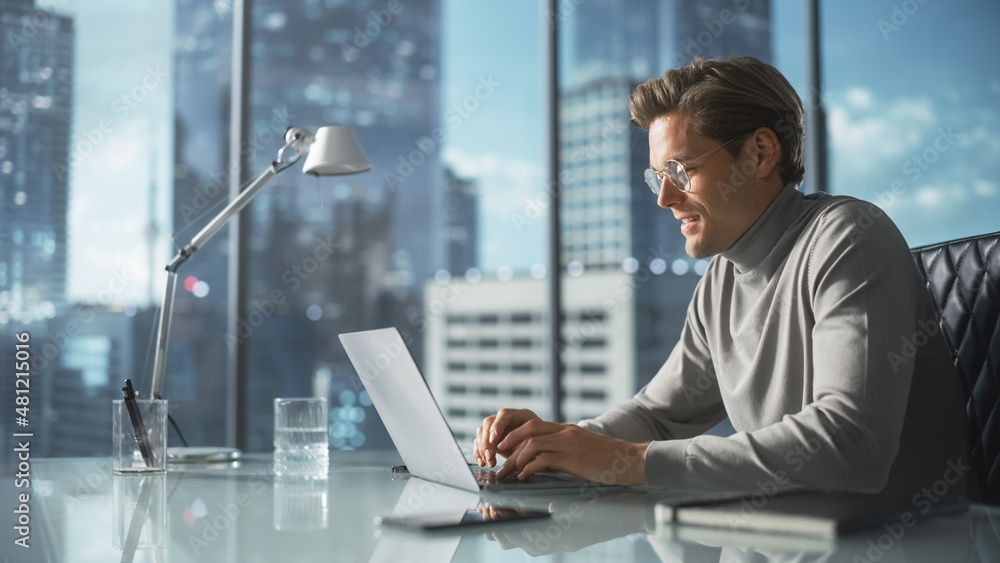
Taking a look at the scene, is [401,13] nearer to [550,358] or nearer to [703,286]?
[550,358]

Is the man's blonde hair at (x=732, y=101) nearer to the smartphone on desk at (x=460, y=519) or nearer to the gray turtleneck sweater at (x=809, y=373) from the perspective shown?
the gray turtleneck sweater at (x=809, y=373)

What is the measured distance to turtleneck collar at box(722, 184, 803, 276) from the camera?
1.53 meters

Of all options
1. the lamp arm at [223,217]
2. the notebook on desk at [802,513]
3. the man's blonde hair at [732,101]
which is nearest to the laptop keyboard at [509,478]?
the notebook on desk at [802,513]

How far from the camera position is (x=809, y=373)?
1.40 m

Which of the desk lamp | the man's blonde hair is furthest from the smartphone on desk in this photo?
the desk lamp

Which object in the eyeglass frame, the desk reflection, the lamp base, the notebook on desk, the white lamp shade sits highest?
the white lamp shade

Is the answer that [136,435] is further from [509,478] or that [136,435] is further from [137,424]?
[509,478]

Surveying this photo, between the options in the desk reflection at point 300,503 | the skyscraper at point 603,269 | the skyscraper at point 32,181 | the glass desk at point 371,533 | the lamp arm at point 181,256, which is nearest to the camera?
the glass desk at point 371,533

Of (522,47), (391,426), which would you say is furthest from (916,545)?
(522,47)

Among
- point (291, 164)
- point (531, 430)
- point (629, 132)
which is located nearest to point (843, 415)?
point (531, 430)

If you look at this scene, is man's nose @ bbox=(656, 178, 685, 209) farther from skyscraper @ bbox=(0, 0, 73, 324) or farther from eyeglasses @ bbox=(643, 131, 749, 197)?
skyscraper @ bbox=(0, 0, 73, 324)

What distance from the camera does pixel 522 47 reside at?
369 cm

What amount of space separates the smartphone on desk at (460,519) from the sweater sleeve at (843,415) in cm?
27

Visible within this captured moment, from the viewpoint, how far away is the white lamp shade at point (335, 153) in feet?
6.33
